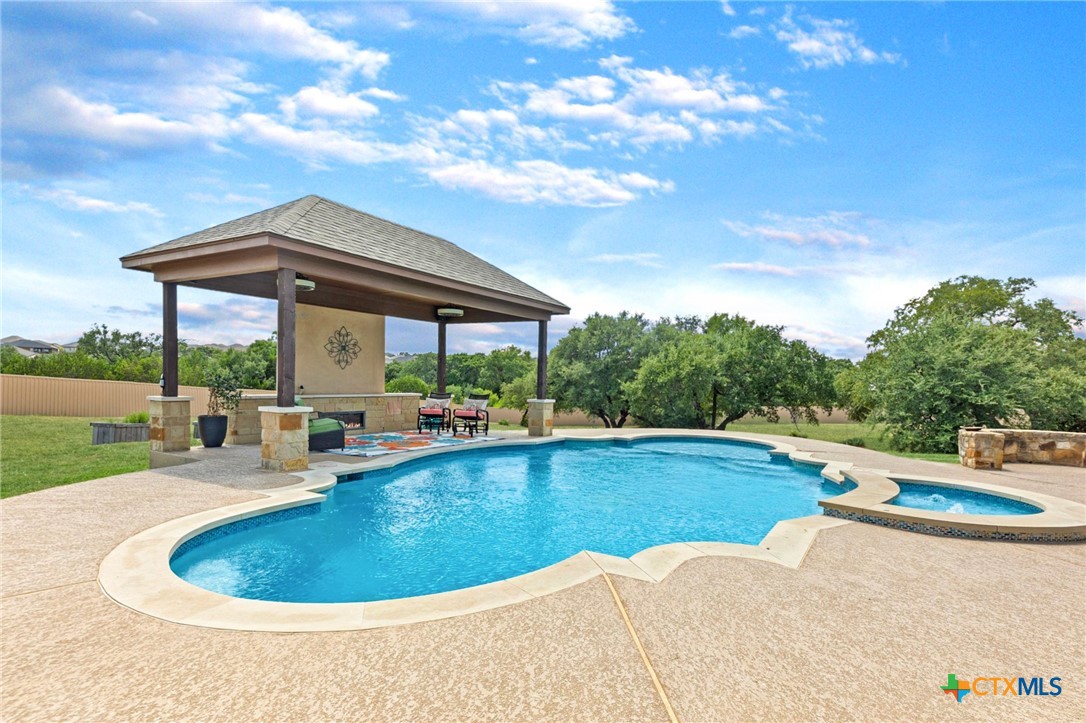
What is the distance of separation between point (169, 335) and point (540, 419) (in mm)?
8209

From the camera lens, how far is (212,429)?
31.4 feet

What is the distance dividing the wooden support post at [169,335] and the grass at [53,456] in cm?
158

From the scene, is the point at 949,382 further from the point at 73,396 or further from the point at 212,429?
the point at 73,396

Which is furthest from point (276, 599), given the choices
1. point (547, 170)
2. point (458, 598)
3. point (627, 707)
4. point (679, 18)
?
point (547, 170)

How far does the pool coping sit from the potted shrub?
342cm

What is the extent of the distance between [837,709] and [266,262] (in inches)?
332

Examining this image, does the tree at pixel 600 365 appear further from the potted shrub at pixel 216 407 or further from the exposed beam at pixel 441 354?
the potted shrub at pixel 216 407

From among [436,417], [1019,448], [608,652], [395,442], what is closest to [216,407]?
[395,442]

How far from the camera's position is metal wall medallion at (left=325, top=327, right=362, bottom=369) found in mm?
13219

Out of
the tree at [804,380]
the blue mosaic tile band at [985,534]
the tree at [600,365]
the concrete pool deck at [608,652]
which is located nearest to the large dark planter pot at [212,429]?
the concrete pool deck at [608,652]

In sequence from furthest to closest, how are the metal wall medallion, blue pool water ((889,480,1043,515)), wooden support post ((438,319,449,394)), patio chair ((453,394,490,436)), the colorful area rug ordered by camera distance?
1. wooden support post ((438,319,449,394))
2. the metal wall medallion
3. patio chair ((453,394,490,436))
4. the colorful area rug
5. blue pool water ((889,480,1043,515))

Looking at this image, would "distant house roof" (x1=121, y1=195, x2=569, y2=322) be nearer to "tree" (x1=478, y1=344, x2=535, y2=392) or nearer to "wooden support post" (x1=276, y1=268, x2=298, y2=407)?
"wooden support post" (x1=276, y1=268, x2=298, y2=407)

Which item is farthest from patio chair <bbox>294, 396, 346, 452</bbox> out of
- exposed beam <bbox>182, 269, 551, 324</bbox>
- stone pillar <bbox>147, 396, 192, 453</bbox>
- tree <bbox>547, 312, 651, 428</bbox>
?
tree <bbox>547, 312, 651, 428</bbox>

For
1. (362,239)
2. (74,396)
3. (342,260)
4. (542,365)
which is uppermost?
(362,239)
